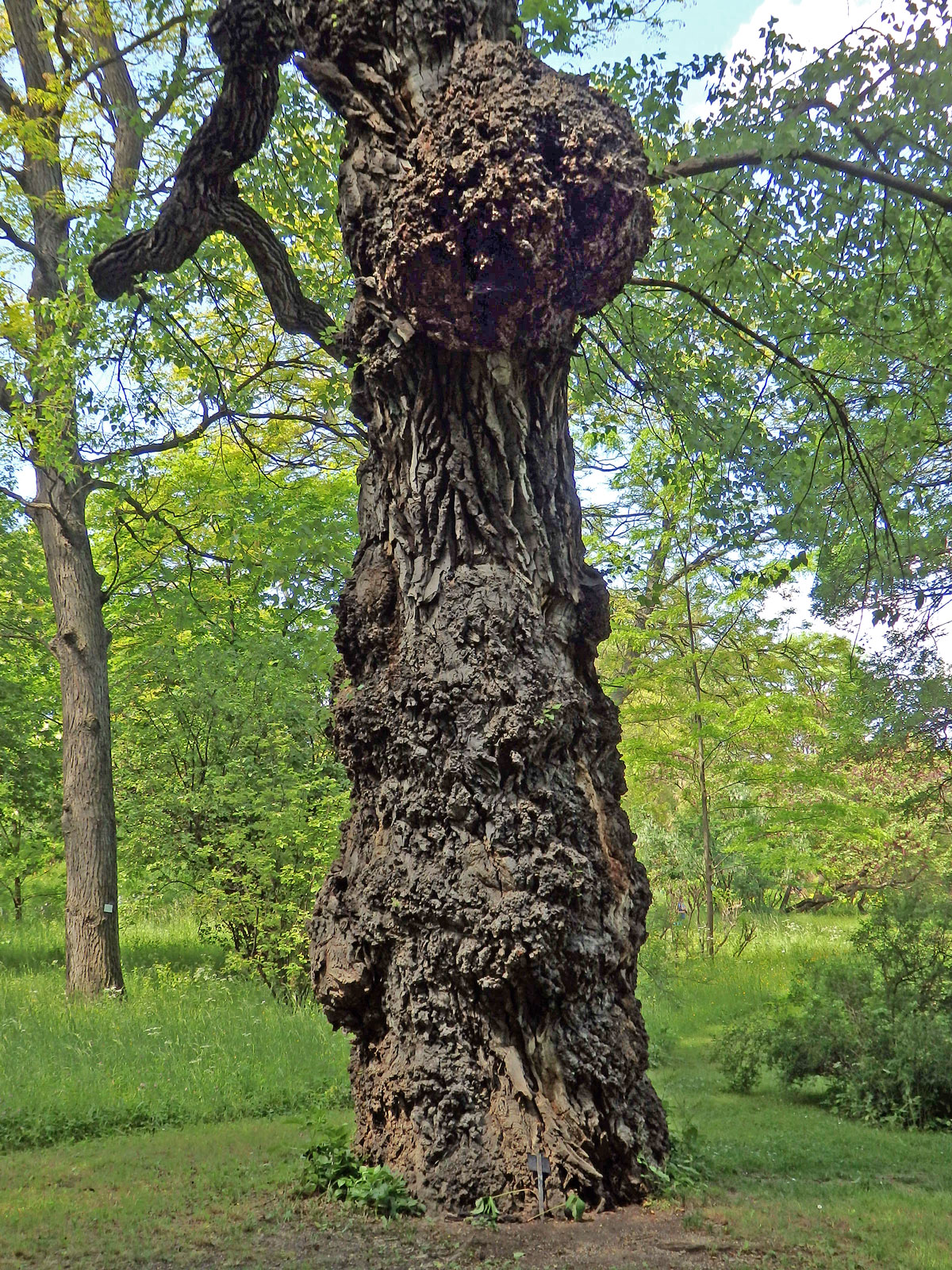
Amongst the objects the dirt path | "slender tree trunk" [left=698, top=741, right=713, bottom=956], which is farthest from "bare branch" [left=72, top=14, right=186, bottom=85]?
"slender tree trunk" [left=698, top=741, right=713, bottom=956]

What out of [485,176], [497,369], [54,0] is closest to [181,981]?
[497,369]

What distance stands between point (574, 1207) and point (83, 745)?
31.2ft

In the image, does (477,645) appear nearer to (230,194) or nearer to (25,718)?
(230,194)

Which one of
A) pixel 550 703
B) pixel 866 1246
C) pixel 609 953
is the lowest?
pixel 866 1246

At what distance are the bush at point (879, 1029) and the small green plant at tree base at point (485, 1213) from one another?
3954 millimetres

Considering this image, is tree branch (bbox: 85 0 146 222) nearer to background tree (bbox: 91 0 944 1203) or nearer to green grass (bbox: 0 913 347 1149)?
background tree (bbox: 91 0 944 1203)

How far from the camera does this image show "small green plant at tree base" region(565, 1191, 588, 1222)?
11.4ft

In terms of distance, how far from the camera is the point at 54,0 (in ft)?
37.5

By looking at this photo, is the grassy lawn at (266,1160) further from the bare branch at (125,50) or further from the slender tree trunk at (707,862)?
the bare branch at (125,50)

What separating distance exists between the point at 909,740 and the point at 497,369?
7.44 m

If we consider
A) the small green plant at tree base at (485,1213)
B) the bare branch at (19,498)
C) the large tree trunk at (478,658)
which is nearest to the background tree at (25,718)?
the bare branch at (19,498)

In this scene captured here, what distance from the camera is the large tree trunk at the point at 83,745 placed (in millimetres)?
11117

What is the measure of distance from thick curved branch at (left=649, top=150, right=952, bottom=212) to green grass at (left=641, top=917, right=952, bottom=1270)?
4.43 metres

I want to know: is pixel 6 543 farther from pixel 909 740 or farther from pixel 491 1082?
pixel 491 1082
